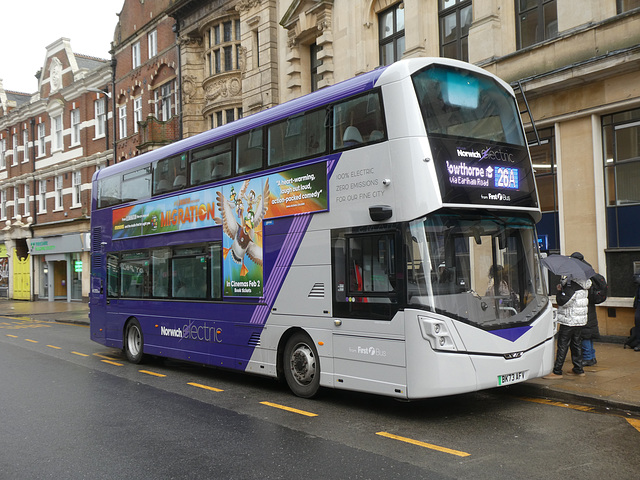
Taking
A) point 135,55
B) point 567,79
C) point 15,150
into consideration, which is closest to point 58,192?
point 15,150

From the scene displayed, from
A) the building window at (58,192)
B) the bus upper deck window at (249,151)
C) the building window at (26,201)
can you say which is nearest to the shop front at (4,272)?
the building window at (26,201)

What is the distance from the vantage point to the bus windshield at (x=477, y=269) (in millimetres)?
7262

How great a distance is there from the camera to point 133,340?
13312 mm

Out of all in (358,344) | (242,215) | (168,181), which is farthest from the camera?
(168,181)

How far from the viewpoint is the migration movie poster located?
28.9 feet

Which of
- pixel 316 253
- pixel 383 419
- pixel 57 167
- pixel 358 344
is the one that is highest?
pixel 57 167

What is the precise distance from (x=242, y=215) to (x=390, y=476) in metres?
5.47

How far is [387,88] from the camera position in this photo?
25.2 ft

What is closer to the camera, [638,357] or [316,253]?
[316,253]

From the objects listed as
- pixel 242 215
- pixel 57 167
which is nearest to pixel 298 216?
pixel 242 215

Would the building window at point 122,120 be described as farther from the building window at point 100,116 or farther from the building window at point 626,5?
the building window at point 626,5

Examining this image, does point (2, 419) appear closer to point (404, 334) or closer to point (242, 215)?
point (242, 215)

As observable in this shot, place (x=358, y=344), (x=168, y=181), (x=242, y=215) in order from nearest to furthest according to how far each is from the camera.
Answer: (x=358, y=344), (x=242, y=215), (x=168, y=181)

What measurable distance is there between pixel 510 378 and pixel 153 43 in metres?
27.8
